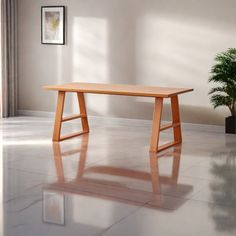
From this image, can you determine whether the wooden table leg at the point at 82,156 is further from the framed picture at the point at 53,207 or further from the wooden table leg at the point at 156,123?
the wooden table leg at the point at 156,123

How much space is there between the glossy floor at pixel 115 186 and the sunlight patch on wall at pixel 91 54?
56.7 inches

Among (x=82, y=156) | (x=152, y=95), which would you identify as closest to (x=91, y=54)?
(x=152, y=95)

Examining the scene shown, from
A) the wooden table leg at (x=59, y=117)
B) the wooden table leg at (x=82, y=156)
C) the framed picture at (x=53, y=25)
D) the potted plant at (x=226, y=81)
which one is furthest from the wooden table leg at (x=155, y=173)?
the framed picture at (x=53, y=25)

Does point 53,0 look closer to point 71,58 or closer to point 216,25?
point 71,58

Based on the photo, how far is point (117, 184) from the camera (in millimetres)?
4500

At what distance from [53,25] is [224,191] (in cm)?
503

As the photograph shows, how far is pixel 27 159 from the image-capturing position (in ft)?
17.7

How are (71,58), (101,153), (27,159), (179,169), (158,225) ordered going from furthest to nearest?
(71,58) → (101,153) → (27,159) → (179,169) → (158,225)

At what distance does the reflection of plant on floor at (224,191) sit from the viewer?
354 cm

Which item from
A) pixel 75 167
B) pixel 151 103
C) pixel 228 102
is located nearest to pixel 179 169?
pixel 75 167

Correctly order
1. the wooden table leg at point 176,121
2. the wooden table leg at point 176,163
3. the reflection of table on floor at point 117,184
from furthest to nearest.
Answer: the wooden table leg at point 176,121, the wooden table leg at point 176,163, the reflection of table on floor at point 117,184

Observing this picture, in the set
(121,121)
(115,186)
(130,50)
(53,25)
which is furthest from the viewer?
(53,25)

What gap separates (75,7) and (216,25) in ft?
7.58

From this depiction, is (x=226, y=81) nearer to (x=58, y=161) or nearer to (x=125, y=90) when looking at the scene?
(x=125, y=90)
